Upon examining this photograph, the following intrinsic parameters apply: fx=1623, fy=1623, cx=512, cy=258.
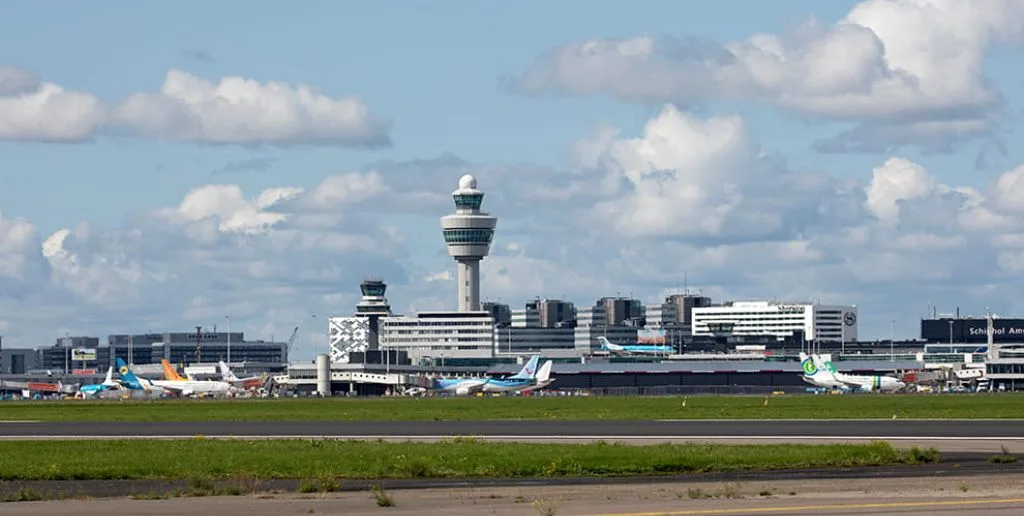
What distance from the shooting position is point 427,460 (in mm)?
52188

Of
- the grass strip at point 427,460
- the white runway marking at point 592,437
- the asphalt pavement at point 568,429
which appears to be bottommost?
the asphalt pavement at point 568,429

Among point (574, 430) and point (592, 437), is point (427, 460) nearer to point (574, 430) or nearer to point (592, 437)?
point (592, 437)

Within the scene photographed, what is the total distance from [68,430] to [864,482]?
57.7m

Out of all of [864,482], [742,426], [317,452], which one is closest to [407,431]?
[742,426]

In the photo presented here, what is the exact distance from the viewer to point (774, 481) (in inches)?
1809

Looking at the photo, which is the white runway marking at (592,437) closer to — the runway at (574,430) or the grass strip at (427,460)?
the runway at (574,430)

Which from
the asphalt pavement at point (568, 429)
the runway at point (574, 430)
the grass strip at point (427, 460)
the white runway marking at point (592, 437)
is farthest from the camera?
the asphalt pavement at point (568, 429)

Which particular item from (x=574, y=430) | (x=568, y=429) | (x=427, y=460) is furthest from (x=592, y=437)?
(x=427, y=460)

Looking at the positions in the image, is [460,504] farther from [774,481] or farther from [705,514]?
[774,481]

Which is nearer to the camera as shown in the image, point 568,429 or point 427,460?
point 427,460


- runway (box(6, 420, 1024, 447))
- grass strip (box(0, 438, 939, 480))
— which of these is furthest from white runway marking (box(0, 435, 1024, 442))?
grass strip (box(0, 438, 939, 480))

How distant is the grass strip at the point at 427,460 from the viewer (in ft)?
163

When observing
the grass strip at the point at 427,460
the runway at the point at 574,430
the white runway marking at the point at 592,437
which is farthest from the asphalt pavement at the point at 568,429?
the grass strip at the point at 427,460

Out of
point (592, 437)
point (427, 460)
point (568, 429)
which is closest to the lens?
point (427, 460)
